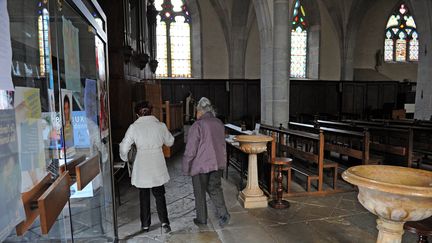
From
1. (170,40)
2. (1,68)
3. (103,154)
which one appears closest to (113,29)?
(103,154)

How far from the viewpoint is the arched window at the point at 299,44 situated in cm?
1655

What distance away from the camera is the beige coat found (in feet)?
10.6

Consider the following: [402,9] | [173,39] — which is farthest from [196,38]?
[402,9]

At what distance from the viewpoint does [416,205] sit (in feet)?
5.63

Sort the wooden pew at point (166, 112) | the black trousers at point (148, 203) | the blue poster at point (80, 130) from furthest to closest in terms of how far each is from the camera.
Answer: the wooden pew at point (166, 112) < the black trousers at point (148, 203) < the blue poster at point (80, 130)

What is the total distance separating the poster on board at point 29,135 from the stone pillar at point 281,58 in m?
7.80

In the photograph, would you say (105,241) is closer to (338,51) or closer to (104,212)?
(104,212)

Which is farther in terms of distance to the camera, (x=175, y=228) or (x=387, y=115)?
(x=387, y=115)

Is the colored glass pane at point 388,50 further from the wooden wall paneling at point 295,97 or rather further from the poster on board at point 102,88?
the poster on board at point 102,88

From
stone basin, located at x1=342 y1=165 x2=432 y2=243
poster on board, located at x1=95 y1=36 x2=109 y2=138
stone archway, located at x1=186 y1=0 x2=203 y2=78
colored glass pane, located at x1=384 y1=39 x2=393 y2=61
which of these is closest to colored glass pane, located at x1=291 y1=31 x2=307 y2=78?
colored glass pane, located at x1=384 y1=39 x2=393 y2=61

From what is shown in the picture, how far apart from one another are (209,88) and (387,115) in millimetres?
10010

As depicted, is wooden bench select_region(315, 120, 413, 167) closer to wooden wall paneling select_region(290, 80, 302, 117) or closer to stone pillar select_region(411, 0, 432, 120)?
stone pillar select_region(411, 0, 432, 120)

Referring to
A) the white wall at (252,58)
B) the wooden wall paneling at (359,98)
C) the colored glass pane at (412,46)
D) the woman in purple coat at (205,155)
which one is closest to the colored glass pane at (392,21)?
the colored glass pane at (412,46)

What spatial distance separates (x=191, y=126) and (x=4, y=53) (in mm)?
2640
